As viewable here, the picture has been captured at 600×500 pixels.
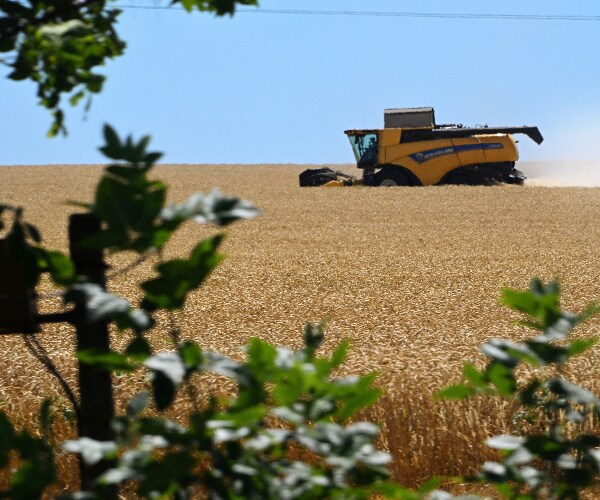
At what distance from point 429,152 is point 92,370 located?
73.0 feet

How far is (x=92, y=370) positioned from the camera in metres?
1.83

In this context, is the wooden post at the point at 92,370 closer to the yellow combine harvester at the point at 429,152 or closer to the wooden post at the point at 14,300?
the wooden post at the point at 14,300

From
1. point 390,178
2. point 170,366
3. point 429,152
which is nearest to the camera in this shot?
point 170,366

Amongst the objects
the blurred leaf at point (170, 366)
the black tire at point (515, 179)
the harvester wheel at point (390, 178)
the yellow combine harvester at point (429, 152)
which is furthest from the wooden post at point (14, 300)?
the black tire at point (515, 179)

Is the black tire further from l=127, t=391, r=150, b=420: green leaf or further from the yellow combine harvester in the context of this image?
l=127, t=391, r=150, b=420: green leaf

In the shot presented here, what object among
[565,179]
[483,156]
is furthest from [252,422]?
[565,179]

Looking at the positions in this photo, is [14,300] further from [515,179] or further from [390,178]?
[515,179]

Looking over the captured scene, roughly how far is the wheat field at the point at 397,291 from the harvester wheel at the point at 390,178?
3.55m

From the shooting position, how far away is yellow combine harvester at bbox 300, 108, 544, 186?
23.6m

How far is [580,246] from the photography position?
1186 cm

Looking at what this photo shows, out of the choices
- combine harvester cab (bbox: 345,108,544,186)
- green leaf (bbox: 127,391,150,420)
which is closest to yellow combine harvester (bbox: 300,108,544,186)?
combine harvester cab (bbox: 345,108,544,186)

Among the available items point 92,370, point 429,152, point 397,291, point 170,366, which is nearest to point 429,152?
point 429,152

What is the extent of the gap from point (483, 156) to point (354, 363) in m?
19.9

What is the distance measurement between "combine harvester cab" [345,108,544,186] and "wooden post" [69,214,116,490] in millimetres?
22125
